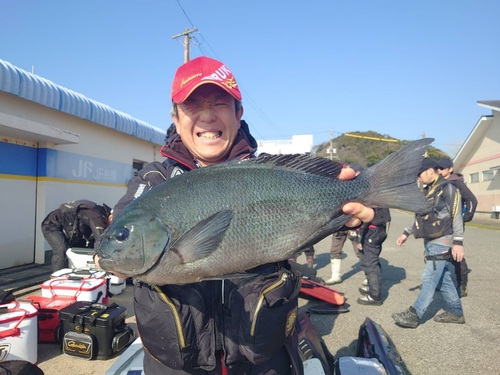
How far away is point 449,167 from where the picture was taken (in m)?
6.21

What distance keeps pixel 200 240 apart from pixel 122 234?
13.2 inches

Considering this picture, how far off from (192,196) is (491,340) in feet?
16.7

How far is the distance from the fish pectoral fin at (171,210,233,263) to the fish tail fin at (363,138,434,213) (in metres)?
0.75

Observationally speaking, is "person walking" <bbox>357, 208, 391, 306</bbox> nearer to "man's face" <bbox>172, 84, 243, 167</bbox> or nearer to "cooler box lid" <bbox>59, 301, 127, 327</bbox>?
"cooler box lid" <bbox>59, 301, 127, 327</bbox>

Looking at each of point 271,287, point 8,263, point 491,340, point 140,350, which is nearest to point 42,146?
point 8,263

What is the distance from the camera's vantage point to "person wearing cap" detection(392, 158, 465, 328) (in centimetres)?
532

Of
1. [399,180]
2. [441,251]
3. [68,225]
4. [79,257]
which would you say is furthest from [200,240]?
[68,225]

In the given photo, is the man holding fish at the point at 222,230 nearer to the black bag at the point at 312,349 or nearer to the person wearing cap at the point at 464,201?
the black bag at the point at 312,349

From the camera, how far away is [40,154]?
8.78m

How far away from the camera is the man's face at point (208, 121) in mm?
1804

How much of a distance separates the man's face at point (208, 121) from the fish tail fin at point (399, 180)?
731mm

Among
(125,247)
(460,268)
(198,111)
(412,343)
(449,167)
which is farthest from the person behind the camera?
(460,268)

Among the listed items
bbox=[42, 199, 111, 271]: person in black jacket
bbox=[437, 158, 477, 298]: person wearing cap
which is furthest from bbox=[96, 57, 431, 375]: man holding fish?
bbox=[42, 199, 111, 271]: person in black jacket

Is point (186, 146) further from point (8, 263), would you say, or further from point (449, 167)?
point (8, 263)
